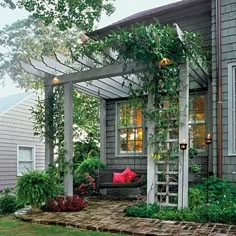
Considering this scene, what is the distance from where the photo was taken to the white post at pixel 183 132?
19.1 feet

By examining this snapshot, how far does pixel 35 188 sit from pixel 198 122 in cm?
403

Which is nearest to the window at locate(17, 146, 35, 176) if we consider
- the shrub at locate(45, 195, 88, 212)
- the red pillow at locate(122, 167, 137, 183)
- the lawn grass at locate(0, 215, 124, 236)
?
the red pillow at locate(122, 167, 137, 183)

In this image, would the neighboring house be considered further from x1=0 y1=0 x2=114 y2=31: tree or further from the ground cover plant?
the ground cover plant

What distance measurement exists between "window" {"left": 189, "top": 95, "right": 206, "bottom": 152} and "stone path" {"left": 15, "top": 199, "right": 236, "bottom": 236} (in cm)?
260

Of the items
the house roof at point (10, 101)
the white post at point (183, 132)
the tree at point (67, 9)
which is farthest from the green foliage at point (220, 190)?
the house roof at point (10, 101)

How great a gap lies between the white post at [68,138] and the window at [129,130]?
8.21 ft

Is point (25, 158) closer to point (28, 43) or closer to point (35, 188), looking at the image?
point (35, 188)

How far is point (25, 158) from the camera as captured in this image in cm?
1396

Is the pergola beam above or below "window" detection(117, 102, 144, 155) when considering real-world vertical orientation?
above

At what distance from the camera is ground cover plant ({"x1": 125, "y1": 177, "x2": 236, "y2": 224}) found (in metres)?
5.21

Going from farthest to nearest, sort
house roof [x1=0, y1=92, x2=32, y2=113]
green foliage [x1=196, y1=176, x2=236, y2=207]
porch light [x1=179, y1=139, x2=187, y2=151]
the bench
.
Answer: house roof [x1=0, y1=92, x2=32, y2=113] < the bench < green foliage [x1=196, y1=176, x2=236, y2=207] < porch light [x1=179, y1=139, x2=187, y2=151]

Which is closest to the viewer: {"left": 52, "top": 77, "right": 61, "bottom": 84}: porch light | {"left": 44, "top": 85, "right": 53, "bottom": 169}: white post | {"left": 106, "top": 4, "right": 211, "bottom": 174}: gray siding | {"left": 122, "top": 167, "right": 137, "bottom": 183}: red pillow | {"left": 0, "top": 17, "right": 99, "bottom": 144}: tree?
{"left": 52, "top": 77, "right": 61, "bottom": 84}: porch light

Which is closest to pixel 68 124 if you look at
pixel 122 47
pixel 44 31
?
pixel 122 47

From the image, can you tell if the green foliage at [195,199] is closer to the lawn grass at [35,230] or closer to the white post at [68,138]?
the lawn grass at [35,230]
